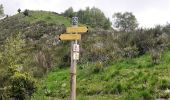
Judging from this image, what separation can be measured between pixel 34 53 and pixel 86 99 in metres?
14.0

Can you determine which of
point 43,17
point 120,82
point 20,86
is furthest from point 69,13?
point 20,86

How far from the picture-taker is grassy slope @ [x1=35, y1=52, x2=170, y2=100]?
19.1 m

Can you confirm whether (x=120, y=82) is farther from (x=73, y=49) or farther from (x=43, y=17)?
(x=43, y=17)

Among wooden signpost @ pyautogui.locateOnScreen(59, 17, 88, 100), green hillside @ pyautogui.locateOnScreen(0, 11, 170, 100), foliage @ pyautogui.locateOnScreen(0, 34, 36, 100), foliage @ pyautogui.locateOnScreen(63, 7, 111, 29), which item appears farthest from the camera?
foliage @ pyautogui.locateOnScreen(63, 7, 111, 29)

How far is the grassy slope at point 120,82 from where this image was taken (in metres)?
19.1

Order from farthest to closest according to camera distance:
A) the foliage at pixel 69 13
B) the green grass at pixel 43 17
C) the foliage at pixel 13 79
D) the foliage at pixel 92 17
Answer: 1. the foliage at pixel 69 13
2. the foliage at pixel 92 17
3. the green grass at pixel 43 17
4. the foliage at pixel 13 79

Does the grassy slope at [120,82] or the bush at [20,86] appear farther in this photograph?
the bush at [20,86]

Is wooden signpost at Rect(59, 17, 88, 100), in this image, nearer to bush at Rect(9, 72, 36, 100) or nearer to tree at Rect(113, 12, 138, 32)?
bush at Rect(9, 72, 36, 100)

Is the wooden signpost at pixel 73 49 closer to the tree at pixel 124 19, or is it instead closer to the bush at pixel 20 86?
the bush at pixel 20 86

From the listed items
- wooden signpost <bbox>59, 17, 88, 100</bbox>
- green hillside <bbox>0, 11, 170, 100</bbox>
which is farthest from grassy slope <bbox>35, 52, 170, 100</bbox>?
wooden signpost <bbox>59, 17, 88, 100</bbox>

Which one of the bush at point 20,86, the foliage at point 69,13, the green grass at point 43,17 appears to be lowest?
the bush at point 20,86

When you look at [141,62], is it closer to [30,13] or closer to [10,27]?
[10,27]

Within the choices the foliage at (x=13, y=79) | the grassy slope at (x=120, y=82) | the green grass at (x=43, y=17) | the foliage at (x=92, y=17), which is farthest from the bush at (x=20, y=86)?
the foliage at (x=92, y=17)

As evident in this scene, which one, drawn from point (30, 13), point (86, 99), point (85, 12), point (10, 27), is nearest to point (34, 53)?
point (86, 99)
